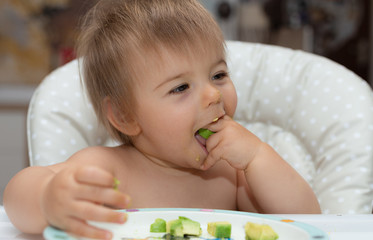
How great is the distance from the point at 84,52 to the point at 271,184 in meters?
0.48

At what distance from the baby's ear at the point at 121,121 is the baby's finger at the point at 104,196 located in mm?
454

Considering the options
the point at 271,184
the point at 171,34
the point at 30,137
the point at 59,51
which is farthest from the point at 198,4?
the point at 59,51

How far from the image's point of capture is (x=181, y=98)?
95 cm

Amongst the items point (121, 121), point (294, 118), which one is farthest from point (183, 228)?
point (294, 118)

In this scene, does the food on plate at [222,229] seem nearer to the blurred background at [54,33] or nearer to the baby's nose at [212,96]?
the baby's nose at [212,96]

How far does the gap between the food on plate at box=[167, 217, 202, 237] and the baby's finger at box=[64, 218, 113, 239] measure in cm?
9

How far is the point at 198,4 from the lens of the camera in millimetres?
1066

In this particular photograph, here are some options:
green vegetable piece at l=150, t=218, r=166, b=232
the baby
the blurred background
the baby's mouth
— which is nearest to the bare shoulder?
the baby

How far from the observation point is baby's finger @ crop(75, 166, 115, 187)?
571 mm

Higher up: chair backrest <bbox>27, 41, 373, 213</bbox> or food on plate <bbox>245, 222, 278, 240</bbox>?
chair backrest <bbox>27, 41, 373, 213</bbox>

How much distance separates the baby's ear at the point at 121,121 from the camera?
104 cm

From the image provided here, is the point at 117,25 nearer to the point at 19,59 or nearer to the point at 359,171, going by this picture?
the point at 359,171

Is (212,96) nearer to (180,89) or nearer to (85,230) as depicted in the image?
(180,89)

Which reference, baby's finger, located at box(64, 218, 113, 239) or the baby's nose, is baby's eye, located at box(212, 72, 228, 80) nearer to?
the baby's nose
